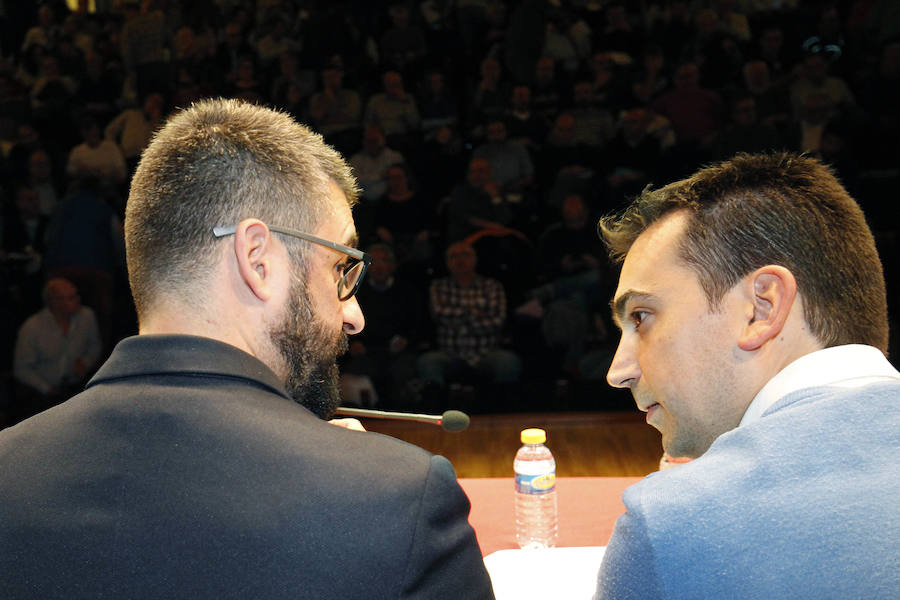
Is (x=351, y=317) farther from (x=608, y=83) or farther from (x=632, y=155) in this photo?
(x=608, y=83)

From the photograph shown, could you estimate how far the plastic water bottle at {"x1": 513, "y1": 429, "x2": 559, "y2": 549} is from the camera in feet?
4.66

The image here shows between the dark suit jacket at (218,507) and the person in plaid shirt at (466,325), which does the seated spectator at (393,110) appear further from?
the dark suit jacket at (218,507)

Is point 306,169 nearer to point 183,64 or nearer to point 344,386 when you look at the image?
point 344,386

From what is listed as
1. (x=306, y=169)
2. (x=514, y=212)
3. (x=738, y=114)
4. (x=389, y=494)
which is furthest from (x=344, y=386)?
(x=389, y=494)

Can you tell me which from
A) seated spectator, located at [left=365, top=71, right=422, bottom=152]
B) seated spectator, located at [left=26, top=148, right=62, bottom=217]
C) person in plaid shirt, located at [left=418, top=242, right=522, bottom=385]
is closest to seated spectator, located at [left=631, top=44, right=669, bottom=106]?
seated spectator, located at [left=365, top=71, right=422, bottom=152]

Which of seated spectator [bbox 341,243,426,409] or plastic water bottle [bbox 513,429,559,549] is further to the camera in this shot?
seated spectator [bbox 341,243,426,409]

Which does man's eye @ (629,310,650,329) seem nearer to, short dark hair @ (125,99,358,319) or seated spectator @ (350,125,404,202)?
short dark hair @ (125,99,358,319)

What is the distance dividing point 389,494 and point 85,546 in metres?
0.27

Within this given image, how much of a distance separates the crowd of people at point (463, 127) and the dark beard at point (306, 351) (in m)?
3.19

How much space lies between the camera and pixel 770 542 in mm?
684

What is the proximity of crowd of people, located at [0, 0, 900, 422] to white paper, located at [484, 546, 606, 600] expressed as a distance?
294cm

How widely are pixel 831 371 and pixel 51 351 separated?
13.6 feet

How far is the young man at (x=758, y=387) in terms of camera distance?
0.68 metres

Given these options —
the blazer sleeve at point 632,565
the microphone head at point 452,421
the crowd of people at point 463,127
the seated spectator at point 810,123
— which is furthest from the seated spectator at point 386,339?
Result: the blazer sleeve at point 632,565
